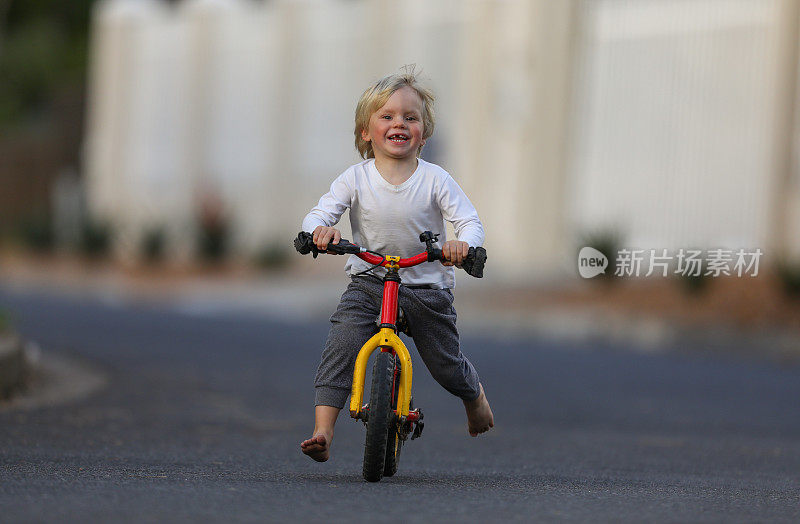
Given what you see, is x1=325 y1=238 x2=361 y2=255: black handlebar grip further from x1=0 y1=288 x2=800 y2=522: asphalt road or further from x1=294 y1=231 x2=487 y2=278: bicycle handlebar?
x1=0 y1=288 x2=800 y2=522: asphalt road

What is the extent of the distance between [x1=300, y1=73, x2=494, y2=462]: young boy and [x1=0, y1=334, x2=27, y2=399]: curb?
428 cm

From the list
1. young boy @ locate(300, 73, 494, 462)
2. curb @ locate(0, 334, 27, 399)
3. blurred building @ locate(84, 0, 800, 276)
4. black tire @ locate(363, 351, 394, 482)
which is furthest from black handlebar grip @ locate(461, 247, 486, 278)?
blurred building @ locate(84, 0, 800, 276)

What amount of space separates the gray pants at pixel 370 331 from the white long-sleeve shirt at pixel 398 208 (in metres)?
0.08

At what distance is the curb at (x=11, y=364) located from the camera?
31.4 ft

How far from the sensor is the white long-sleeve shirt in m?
5.80

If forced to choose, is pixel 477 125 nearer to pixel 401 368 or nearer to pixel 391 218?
pixel 391 218

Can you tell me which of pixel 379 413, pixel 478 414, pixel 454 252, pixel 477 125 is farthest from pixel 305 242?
pixel 477 125

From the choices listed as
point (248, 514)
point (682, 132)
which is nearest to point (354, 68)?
point (682, 132)

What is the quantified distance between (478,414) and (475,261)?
1017mm

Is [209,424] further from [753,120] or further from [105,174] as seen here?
[105,174]

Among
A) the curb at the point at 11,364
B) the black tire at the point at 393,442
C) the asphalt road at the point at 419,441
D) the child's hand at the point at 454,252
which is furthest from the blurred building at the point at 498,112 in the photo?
the child's hand at the point at 454,252

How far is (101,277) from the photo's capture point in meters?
28.3

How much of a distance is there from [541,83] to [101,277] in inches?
381

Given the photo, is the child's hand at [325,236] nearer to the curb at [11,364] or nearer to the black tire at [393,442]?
the black tire at [393,442]
